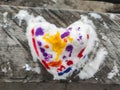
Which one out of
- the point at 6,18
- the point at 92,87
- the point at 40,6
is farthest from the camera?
the point at 92,87

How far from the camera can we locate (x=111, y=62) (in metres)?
1.58

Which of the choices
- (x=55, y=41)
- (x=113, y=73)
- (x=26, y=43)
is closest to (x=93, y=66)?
(x=113, y=73)

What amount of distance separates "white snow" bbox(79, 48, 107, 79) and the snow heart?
1.8 inches

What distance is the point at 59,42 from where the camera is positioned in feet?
4.96

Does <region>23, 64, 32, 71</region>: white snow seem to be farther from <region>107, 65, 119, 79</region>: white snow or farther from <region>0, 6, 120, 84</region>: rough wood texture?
<region>107, 65, 119, 79</region>: white snow

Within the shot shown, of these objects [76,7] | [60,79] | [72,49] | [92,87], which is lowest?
[92,87]

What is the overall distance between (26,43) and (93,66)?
313 millimetres

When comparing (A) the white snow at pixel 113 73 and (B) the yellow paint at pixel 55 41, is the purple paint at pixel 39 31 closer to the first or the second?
(B) the yellow paint at pixel 55 41

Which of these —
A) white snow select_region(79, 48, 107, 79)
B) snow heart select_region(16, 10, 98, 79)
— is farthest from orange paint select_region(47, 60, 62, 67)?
white snow select_region(79, 48, 107, 79)

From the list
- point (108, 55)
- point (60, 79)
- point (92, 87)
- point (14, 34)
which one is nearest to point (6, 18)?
point (14, 34)

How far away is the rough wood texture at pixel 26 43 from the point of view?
1495 mm

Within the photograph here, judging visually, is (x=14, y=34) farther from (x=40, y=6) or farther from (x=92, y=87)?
(x=92, y=87)

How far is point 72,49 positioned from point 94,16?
0.17 meters

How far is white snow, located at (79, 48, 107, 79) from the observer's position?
5.16 feet
